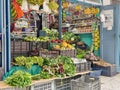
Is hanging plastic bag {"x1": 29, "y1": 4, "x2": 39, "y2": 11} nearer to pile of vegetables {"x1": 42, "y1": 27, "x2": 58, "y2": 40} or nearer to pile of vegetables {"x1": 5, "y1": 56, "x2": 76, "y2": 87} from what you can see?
pile of vegetables {"x1": 42, "y1": 27, "x2": 58, "y2": 40}

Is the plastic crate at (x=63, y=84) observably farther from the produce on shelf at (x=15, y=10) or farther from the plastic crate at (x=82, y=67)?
the produce on shelf at (x=15, y=10)

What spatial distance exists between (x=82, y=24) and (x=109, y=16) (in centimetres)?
84

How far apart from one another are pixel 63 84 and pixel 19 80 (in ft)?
3.52

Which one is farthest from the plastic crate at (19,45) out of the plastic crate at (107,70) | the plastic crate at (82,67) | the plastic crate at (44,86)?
the plastic crate at (107,70)

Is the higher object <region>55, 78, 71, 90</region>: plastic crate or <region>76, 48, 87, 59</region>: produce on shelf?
<region>76, 48, 87, 59</region>: produce on shelf

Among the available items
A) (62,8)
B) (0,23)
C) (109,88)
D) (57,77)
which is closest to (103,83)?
(109,88)

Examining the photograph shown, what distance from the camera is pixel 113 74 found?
6.35m

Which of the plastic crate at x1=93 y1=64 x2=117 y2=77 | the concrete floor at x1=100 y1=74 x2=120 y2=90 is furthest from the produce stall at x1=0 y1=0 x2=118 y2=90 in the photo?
the concrete floor at x1=100 y1=74 x2=120 y2=90

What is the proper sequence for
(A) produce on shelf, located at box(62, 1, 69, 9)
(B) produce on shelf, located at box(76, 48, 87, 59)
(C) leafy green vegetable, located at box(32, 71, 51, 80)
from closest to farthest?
(C) leafy green vegetable, located at box(32, 71, 51, 80)
(B) produce on shelf, located at box(76, 48, 87, 59)
(A) produce on shelf, located at box(62, 1, 69, 9)

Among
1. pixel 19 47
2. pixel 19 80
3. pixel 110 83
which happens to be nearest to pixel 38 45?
pixel 19 47

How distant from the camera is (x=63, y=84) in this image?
178 inches

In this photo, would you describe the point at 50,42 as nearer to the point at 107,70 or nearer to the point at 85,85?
the point at 85,85

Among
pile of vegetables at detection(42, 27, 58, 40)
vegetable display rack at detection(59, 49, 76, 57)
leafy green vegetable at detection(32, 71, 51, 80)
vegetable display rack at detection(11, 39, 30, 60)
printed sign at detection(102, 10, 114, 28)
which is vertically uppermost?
printed sign at detection(102, 10, 114, 28)

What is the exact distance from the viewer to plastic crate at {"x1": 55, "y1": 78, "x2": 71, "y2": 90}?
4.41 metres
